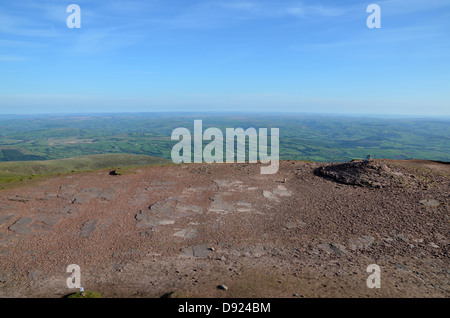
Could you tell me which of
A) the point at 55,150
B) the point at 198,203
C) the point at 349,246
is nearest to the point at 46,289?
the point at 198,203

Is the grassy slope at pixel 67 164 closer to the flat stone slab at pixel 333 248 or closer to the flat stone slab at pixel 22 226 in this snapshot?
the flat stone slab at pixel 22 226

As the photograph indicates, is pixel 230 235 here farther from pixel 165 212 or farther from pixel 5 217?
pixel 5 217

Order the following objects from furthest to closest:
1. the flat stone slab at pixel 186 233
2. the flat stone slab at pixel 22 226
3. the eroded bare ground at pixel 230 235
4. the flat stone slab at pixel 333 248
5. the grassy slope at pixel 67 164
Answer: the grassy slope at pixel 67 164 < the flat stone slab at pixel 22 226 < the flat stone slab at pixel 186 233 < the flat stone slab at pixel 333 248 < the eroded bare ground at pixel 230 235

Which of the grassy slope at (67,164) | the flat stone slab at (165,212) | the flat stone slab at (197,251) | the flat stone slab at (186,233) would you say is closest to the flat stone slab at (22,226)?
the flat stone slab at (165,212)

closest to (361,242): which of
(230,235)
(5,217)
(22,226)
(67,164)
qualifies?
(230,235)

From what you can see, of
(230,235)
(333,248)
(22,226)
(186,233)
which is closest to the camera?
(333,248)

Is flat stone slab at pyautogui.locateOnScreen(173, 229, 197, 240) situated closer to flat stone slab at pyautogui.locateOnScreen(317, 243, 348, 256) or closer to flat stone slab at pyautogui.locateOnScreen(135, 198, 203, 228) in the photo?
flat stone slab at pyautogui.locateOnScreen(135, 198, 203, 228)
